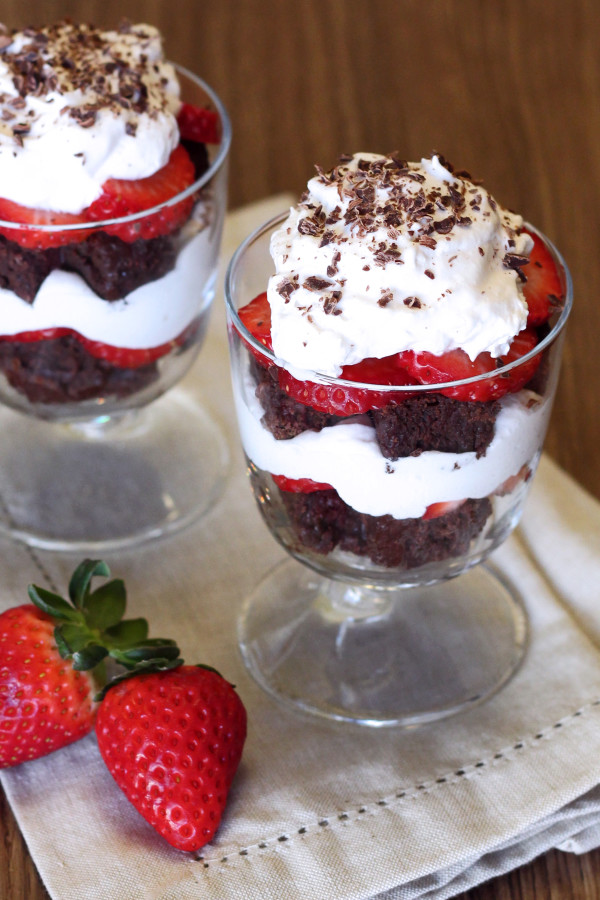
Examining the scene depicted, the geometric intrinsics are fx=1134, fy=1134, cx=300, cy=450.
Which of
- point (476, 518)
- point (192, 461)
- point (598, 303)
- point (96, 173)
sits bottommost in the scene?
point (192, 461)

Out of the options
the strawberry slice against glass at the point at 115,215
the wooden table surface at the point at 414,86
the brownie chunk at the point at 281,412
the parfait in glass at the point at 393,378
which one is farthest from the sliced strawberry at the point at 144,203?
the wooden table surface at the point at 414,86

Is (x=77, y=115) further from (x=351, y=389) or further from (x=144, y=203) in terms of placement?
(x=351, y=389)

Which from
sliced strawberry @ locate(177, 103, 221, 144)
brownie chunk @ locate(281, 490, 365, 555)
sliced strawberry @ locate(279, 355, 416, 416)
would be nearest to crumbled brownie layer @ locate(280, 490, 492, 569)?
brownie chunk @ locate(281, 490, 365, 555)

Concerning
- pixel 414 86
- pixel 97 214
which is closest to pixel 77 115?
pixel 97 214

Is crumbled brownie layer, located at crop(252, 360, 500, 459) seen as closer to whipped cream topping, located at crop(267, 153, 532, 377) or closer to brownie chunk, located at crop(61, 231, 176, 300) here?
whipped cream topping, located at crop(267, 153, 532, 377)

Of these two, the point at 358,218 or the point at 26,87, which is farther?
the point at 26,87

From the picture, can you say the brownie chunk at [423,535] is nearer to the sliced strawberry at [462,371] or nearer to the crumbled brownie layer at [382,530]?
the crumbled brownie layer at [382,530]

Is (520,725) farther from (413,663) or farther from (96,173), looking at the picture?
(96,173)

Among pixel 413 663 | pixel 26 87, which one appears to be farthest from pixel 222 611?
pixel 26 87
